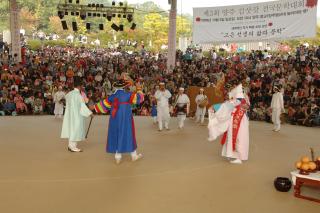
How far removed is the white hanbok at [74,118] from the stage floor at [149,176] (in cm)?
34

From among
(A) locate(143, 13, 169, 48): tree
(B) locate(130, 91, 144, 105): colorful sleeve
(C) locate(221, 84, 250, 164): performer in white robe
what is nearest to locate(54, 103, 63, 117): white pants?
(B) locate(130, 91, 144, 105): colorful sleeve

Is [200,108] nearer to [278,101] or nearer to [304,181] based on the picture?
[278,101]

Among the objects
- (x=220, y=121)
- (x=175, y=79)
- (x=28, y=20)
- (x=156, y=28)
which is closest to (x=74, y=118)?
(x=220, y=121)

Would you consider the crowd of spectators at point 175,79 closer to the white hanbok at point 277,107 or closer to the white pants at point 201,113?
the white hanbok at point 277,107

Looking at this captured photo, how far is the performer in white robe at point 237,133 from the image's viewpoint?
6863mm

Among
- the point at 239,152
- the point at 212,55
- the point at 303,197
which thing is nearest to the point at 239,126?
the point at 239,152

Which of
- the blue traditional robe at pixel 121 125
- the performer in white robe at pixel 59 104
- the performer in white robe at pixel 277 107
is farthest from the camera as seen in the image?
the performer in white robe at pixel 59 104

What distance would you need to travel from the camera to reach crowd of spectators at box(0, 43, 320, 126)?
44.4 ft

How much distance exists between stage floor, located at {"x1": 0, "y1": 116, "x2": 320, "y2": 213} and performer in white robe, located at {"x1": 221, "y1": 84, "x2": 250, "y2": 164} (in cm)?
21

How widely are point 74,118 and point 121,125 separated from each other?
1.26 metres

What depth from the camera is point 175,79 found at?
17.0 meters

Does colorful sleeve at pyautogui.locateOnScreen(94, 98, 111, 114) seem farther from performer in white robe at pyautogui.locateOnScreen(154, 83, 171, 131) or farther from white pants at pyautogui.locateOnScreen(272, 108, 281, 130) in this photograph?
white pants at pyautogui.locateOnScreen(272, 108, 281, 130)

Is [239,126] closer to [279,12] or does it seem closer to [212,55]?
[279,12]

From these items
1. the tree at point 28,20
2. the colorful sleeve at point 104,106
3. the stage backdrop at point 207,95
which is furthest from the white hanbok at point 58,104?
the tree at point 28,20
